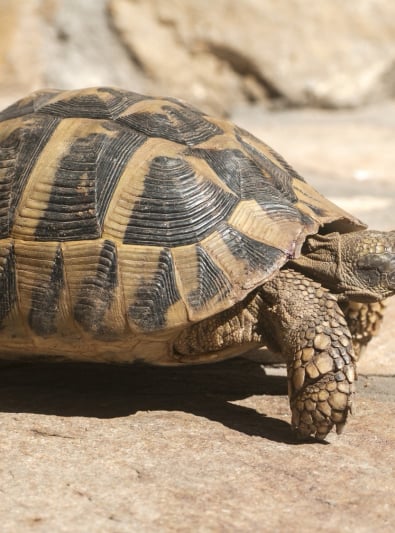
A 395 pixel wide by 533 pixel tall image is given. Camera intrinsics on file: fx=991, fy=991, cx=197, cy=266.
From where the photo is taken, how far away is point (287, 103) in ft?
26.5

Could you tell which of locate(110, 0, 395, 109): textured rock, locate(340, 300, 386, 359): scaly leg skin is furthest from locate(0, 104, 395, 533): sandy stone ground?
locate(110, 0, 395, 109): textured rock

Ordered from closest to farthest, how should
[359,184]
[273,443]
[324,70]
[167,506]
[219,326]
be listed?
[167,506] < [273,443] < [219,326] < [359,184] < [324,70]

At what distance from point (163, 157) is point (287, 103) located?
4863 mm

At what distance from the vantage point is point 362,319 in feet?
12.8

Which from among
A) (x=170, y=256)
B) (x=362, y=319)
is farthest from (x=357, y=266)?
(x=170, y=256)

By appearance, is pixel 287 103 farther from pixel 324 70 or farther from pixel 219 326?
pixel 219 326

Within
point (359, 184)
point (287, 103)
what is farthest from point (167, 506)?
point (287, 103)

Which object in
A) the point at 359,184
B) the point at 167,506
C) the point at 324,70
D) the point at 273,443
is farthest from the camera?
the point at 324,70

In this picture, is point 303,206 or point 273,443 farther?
point 303,206

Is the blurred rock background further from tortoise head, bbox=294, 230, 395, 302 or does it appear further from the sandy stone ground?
tortoise head, bbox=294, 230, 395, 302

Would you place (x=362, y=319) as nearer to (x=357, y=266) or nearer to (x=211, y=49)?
(x=357, y=266)

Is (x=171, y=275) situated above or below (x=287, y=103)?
below

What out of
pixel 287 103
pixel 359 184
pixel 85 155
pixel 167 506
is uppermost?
pixel 287 103

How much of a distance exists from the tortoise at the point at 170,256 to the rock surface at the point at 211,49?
169 inches
